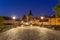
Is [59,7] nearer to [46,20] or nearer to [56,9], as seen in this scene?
[56,9]

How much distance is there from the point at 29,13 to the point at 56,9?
13713 centimetres

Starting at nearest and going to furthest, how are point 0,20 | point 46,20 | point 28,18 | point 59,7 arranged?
point 59,7, point 0,20, point 46,20, point 28,18

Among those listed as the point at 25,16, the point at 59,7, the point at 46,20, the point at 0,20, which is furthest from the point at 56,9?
the point at 25,16

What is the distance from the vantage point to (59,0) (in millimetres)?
45938

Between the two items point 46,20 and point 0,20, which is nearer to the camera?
point 0,20

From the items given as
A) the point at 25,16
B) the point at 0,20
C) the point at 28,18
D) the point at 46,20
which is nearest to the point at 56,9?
the point at 0,20

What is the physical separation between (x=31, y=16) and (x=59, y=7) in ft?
435

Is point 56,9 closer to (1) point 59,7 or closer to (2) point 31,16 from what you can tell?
(1) point 59,7

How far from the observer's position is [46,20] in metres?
117

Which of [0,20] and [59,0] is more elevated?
[59,0]

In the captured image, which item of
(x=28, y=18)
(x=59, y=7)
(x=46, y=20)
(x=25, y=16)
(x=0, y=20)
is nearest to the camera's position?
(x=59, y=7)

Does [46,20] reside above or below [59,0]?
below

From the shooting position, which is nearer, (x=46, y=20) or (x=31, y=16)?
(x=46, y=20)

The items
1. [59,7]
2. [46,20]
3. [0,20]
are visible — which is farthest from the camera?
[46,20]
